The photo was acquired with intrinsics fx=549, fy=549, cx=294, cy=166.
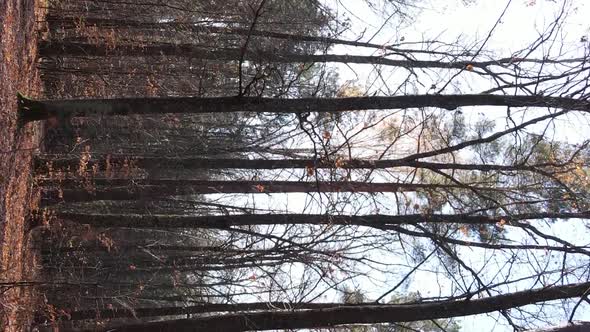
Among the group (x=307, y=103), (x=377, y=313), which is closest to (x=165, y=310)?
(x=377, y=313)

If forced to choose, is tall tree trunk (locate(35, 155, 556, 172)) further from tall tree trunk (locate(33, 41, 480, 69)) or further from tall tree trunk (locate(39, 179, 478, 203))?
tall tree trunk (locate(33, 41, 480, 69))

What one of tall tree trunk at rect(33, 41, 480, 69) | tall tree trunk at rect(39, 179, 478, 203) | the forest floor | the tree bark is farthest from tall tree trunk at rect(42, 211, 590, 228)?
tall tree trunk at rect(33, 41, 480, 69)

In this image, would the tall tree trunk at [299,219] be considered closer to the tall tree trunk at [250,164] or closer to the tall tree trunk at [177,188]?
the tall tree trunk at [177,188]

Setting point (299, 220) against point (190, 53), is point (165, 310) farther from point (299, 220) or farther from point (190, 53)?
point (190, 53)

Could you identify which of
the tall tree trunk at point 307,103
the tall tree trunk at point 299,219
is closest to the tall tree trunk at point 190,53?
the tall tree trunk at point 299,219

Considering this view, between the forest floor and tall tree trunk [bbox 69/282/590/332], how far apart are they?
2.46 metres

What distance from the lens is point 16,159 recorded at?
7188 mm

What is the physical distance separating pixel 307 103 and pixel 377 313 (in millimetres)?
2343

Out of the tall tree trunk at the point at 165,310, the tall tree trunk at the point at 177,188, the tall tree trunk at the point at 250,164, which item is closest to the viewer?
the tall tree trunk at the point at 250,164

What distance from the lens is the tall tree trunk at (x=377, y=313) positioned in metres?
5.79

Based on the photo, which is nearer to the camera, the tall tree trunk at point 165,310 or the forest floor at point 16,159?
the forest floor at point 16,159

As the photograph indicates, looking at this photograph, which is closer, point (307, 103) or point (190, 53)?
point (307, 103)

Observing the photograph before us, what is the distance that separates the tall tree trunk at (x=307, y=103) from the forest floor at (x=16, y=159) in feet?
4.07

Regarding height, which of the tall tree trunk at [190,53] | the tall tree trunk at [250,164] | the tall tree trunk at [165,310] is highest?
the tall tree trunk at [190,53]
